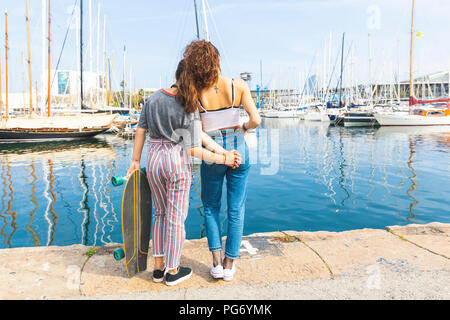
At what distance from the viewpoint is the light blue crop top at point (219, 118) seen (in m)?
2.64

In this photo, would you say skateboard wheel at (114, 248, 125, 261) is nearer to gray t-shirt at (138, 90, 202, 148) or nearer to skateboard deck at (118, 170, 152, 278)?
skateboard deck at (118, 170, 152, 278)

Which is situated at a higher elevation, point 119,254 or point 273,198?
point 119,254

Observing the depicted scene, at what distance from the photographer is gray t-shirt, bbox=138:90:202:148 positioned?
2.52 m

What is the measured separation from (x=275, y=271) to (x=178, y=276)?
0.81 meters

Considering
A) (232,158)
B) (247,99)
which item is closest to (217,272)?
(232,158)

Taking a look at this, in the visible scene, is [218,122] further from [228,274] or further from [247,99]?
[228,274]

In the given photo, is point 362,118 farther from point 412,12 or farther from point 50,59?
point 50,59

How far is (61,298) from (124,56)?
49901 millimetres

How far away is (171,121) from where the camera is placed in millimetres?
2539

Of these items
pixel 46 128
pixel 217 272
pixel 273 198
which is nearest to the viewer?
pixel 217 272

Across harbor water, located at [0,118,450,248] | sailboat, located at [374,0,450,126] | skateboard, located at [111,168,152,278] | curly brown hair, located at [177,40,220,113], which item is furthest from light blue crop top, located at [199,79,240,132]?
sailboat, located at [374,0,450,126]

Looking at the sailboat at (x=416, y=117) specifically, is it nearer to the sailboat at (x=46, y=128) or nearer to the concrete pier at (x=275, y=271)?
the sailboat at (x=46, y=128)

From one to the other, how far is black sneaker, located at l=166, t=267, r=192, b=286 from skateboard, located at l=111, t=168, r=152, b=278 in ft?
1.17
